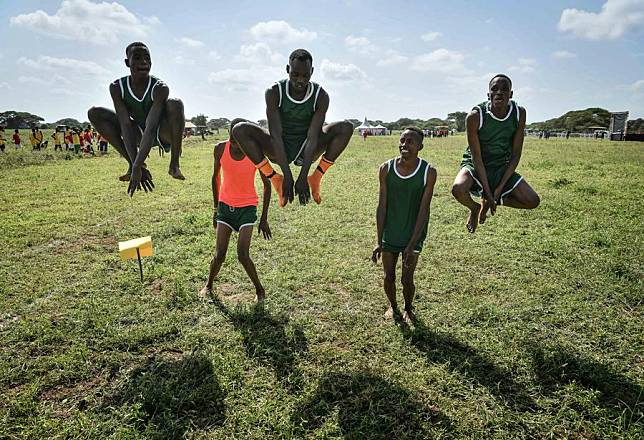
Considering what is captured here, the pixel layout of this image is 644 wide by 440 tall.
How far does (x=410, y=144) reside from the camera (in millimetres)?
4676

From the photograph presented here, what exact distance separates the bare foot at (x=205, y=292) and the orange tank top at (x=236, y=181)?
4.47 feet

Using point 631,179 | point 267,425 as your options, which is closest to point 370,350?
point 267,425

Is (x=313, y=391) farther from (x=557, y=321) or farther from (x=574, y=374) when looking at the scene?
(x=557, y=321)

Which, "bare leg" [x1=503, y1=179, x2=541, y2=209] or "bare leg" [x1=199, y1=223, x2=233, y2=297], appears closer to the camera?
"bare leg" [x1=503, y1=179, x2=541, y2=209]

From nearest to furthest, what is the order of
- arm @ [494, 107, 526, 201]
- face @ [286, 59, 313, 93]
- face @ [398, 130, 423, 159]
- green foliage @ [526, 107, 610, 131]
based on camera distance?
face @ [398, 130, 423, 159] < face @ [286, 59, 313, 93] < arm @ [494, 107, 526, 201] < green foliage @ [526, 107, 610, 131]

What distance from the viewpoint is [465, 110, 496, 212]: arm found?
5527 mm

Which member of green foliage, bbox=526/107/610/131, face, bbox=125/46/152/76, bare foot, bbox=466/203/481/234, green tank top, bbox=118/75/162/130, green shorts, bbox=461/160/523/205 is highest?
green foliage, bbox=526/107/610/131

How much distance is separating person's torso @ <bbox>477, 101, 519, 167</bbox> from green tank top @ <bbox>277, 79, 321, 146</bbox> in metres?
2.23

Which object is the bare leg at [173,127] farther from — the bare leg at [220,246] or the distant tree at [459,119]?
the distant tree at [459,119]

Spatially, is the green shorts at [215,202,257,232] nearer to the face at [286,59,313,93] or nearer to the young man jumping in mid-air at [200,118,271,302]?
the young man jumping in mid-air at [200,118,271,302]

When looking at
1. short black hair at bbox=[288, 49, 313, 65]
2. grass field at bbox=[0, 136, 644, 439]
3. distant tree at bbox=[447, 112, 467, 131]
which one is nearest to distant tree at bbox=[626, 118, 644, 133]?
distant tree at bbox=[447, 112, 467, 131]

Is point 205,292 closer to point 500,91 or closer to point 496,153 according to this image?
point 496,153

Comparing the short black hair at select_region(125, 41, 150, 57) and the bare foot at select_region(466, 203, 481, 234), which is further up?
the short black hair at select_region(125, 41, 150, 57)

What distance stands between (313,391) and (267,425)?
1.90 ft
